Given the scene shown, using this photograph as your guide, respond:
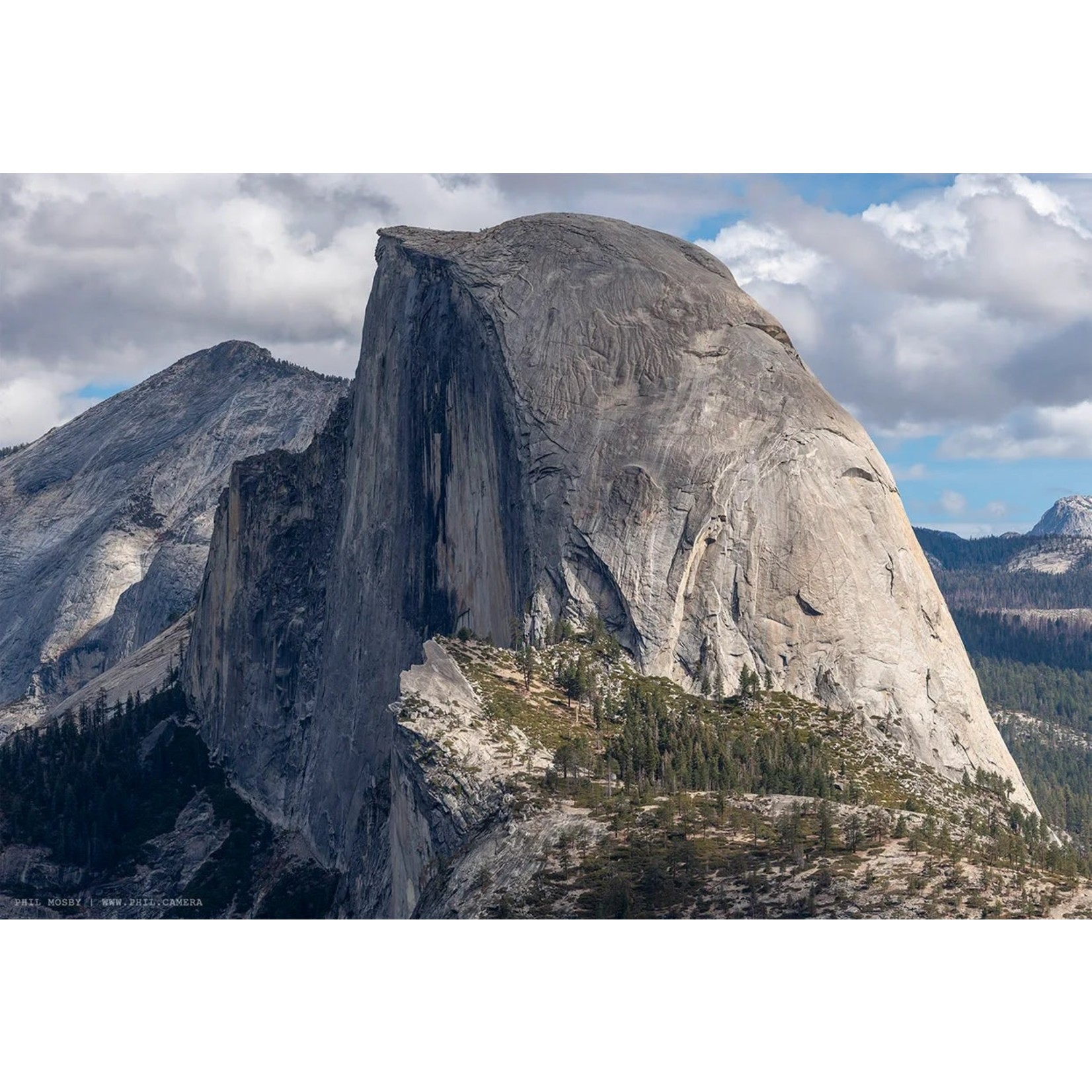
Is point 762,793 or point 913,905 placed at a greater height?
point 762,793

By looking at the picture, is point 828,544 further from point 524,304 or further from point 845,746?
point 524,304

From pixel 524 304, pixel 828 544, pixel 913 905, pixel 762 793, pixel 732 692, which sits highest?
pixel 524 304

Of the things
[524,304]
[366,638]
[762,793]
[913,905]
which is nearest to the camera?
[913,905]

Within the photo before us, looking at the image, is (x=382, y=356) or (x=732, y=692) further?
(x=382, y=356)

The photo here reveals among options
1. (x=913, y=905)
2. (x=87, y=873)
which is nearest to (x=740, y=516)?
(x=913, y=905)

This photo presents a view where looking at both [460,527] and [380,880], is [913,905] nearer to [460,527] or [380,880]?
[380,880]

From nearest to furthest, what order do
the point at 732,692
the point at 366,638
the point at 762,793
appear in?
the point at 762,793, the point at 732,692, the point at 366,638
